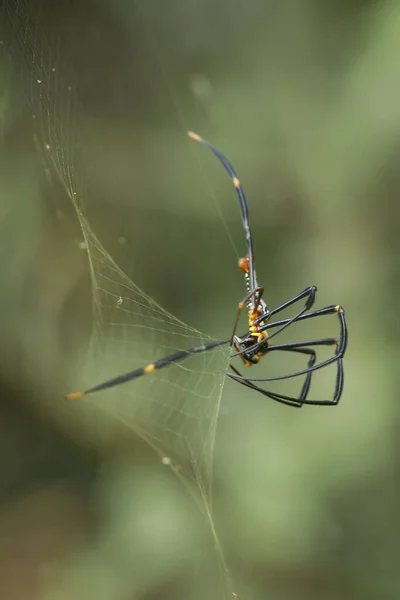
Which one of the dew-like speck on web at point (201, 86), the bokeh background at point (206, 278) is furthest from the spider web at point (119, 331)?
the dew-like speck on web at point (201, 86)

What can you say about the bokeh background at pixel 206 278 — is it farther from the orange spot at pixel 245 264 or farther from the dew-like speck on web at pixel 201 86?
the orange spot at pixel 245 264

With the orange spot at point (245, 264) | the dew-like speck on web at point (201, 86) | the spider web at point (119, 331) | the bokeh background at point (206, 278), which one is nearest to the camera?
the spider web at point (119, 331)

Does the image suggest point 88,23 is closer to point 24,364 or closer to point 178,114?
point 178,114

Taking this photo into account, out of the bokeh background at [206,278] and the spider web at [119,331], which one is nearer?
the spider web at [119,331]

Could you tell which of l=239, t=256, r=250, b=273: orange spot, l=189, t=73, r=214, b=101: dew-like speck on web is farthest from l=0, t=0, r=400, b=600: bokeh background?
l=239, t=256, r=250, b=273: orange spot

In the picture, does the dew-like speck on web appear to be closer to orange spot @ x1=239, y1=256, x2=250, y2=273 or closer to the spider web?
the spider web

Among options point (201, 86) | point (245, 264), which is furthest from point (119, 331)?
point (201, 86)

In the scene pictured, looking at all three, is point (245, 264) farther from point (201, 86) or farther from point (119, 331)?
point (201, 86)
